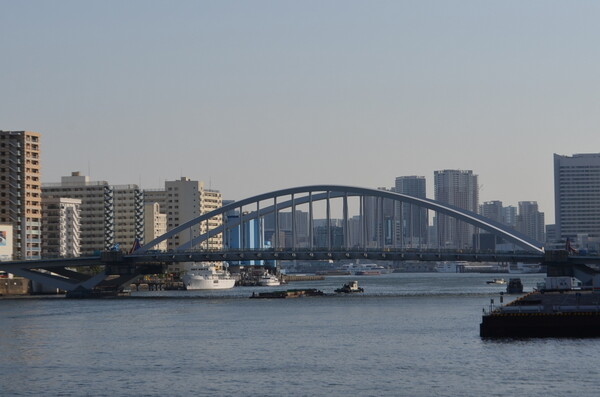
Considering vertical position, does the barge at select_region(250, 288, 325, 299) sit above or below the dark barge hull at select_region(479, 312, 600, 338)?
above

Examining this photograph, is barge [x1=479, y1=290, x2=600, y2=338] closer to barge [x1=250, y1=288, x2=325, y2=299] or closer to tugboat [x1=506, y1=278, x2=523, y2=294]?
tugboat [x1=506, y1=278, x2=523, y2=294]

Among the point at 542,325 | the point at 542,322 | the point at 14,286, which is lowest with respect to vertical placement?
the point at 542,325

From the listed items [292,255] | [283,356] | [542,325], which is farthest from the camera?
[292,255]

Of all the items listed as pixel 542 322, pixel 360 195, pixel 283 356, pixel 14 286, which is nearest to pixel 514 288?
pixel 360 195

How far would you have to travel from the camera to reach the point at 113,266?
160500 millimetres

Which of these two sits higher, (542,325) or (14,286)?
(14,286)

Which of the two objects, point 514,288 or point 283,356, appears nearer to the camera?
point 283,356

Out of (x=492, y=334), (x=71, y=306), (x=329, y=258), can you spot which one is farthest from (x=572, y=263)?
(x=492, y=334)

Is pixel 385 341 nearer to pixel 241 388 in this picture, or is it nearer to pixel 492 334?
pixel 492 334

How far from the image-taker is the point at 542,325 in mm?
81500

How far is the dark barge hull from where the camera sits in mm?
81062

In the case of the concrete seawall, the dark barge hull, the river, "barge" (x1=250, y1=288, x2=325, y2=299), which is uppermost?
the concrete seawall

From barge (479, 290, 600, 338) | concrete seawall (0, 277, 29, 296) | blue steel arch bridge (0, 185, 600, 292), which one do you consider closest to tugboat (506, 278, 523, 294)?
blue steel arch bridge (0, 185, 600, 292)

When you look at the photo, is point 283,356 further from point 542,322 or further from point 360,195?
point 360,195
